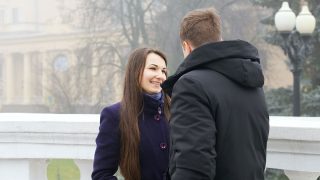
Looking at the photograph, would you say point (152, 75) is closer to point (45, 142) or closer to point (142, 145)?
point (142, 145)

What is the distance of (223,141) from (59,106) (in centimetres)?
3046

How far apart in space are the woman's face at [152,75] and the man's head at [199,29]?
1.09ft

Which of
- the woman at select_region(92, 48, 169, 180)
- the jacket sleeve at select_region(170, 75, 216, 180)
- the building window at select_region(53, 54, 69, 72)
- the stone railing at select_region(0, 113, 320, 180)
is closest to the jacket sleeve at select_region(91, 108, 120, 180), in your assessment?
the woman at select_region(92, 48, 169, 180)

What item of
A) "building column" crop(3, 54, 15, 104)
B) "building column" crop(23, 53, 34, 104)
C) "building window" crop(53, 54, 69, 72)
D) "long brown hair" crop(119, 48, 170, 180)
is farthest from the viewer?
"building column" crop(3, 54, 15, 104)

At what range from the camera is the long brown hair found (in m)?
2.74

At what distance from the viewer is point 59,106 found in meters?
32.3

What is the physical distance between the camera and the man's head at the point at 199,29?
2.46 meters

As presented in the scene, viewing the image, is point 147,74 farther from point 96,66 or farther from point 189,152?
point 96,66

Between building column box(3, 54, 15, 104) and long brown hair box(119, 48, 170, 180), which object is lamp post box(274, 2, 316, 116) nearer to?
long brown hair box(119, 48, 170, 180)

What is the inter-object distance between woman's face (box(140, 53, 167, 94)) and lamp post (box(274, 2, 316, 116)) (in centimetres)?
1033

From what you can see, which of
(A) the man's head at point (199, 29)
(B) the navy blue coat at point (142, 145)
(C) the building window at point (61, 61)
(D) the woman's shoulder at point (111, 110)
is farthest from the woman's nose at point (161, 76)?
(C) the building window at point (61, 61)

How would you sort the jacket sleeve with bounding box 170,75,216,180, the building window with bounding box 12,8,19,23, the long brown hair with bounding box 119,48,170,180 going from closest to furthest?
the jacket sleeve with bounding box 170,75,216,180 < the long brown hair with bounding box 119,48,170,180 < the building window with bounding box 12,8,19,23

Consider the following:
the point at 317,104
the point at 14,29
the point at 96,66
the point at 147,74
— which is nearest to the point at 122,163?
the point at 147,74

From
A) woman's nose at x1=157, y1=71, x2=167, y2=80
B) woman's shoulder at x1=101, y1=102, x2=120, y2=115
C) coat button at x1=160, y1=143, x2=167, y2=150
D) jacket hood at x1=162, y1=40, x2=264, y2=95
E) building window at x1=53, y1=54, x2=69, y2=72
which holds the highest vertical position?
jacket hood at x1=162, y1=40, x2=264, y2=95
